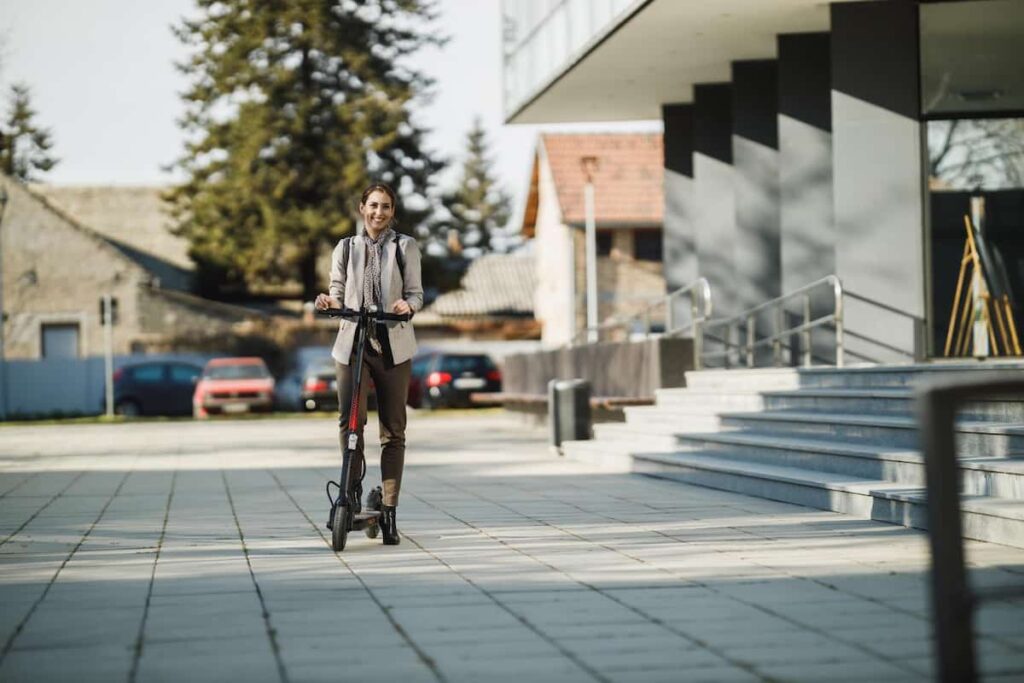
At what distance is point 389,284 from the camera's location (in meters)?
8.85

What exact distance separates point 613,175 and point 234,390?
70.7 ft

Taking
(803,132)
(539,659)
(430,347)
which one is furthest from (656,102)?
(430,347)

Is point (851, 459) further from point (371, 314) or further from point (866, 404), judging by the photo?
point (371, 314)

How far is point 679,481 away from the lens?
13.7 meters

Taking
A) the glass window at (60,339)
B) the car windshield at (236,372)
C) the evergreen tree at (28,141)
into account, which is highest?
the evergreen tree at (28,141)

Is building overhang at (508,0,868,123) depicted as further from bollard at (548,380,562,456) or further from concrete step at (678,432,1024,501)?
concrete step at (678,432,1024,501)

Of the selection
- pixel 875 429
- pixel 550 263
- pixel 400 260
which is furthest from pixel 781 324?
pixel 550 263

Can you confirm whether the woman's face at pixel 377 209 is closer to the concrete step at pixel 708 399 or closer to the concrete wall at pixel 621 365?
the concrete step at pixel 708 399

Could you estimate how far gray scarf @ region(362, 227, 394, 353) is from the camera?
881 cm

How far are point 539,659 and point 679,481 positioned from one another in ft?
27.5

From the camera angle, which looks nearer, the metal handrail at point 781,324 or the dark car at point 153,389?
the metal handrail at point 781,324

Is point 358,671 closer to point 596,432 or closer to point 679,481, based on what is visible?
point 679,481

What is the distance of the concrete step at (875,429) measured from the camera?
9828 millimetres

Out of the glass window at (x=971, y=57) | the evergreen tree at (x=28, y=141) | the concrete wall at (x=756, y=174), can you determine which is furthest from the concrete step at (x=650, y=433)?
the evergreen tree at (x=28, y=141)
